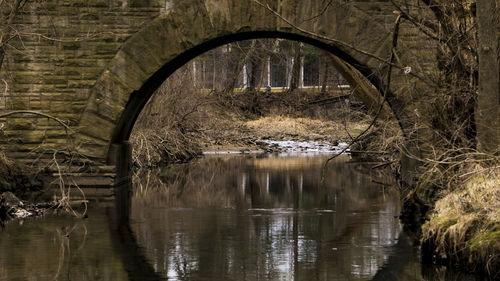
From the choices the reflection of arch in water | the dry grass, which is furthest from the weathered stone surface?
the dry grass

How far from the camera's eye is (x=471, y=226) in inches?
402

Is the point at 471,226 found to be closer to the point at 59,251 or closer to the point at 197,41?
the point at 59,251

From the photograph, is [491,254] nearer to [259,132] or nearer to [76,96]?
[76,96]

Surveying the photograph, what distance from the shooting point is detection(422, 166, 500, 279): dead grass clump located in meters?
9.71

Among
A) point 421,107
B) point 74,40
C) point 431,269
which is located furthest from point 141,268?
point 74,40

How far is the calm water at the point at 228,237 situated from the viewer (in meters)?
10.2

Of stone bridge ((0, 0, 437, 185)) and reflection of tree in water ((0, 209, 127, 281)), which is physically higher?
stone bridge ((0, 0, 437, 185))

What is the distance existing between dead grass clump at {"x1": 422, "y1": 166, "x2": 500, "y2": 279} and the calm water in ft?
0.90

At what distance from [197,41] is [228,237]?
17.1ft

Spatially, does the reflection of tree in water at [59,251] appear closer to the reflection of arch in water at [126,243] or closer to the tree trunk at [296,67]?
the reflection of arch in water at [126,243]

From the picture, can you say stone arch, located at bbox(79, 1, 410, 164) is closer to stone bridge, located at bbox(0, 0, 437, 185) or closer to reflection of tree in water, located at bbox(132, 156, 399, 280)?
stone bridge, located at bbox(0, 0, 437, 185)

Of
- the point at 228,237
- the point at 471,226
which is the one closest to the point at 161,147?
the point at 228,237

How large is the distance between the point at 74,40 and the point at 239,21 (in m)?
3.08

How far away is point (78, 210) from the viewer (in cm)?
1569
